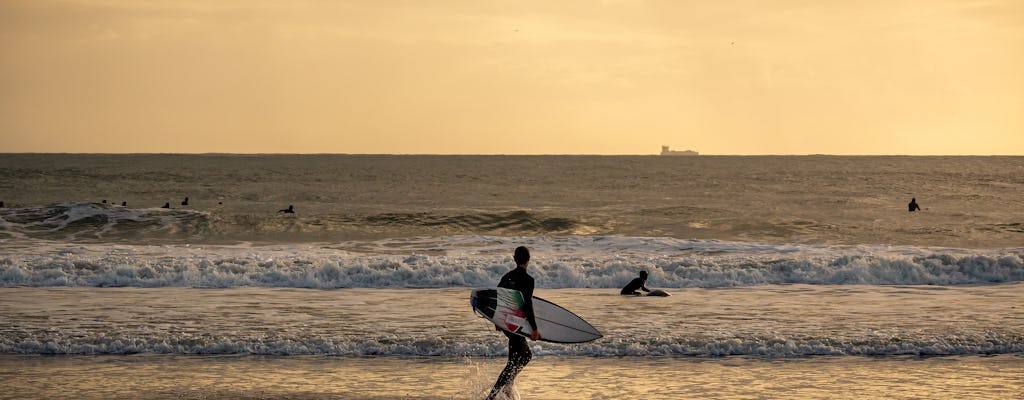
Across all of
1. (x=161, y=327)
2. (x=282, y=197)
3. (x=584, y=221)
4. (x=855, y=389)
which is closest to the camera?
(x=855, y=389)

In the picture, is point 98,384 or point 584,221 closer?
point 98,384

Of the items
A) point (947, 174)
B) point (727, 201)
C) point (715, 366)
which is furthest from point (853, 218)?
point (947, 174)

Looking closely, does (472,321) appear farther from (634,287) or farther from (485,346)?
(634,287)

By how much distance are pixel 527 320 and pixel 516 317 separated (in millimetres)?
123

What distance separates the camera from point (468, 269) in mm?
24203

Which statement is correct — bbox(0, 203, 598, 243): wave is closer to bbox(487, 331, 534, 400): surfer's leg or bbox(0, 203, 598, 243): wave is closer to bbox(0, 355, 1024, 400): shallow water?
bbox(0, 355, 1024, 400): shallow water

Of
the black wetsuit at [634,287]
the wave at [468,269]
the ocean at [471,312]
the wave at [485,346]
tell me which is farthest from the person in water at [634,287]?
the wave at [485,346]

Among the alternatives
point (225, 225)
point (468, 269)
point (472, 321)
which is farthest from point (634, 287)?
point (225, 225)

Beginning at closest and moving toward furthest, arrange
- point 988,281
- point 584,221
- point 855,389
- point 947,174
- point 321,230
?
point 855,389
point 988,281
point 321,230
point 584,221
point 947,174

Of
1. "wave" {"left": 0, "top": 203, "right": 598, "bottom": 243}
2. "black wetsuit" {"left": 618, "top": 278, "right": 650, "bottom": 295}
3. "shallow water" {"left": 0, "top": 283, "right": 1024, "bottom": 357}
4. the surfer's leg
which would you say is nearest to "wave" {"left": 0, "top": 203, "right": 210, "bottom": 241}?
"wave" {"left": 0, "top": 203, "right": 598, "bottom": 243}

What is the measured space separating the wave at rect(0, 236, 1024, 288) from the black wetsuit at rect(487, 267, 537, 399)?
12.3m

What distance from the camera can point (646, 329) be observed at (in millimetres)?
16000

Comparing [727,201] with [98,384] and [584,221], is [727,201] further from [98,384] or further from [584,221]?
[98,384]

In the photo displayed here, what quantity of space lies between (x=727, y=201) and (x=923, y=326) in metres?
42.6
